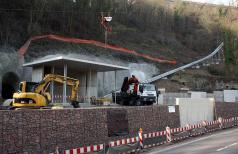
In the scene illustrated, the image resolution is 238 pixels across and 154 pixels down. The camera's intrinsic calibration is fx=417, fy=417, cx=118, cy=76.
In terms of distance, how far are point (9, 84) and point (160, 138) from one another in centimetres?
2685

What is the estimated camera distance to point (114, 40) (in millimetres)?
78375

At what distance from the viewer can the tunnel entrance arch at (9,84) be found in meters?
44.1

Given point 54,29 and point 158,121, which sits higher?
point 54,29

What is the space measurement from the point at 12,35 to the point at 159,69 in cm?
2578

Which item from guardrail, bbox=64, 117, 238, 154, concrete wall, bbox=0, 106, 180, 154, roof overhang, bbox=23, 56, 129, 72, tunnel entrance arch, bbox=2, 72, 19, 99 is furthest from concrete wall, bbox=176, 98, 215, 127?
tunnel entrance arch, bbox=2, 72, 19, 99

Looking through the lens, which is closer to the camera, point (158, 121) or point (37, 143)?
point (37, 143)

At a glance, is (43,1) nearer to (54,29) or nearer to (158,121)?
(54,29)

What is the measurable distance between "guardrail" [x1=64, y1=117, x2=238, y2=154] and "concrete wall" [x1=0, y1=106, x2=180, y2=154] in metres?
1.21

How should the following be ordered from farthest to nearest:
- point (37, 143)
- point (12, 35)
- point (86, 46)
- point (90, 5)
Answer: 1. point (90, 5)
2. point (86, 46)
3. point (12, 35)
4. point (37, 143)

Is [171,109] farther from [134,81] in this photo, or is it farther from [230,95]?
[230,95]

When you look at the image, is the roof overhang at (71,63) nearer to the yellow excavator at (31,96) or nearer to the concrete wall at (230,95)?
the yellow excavator at (31,96)

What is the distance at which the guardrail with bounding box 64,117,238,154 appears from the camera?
656 inches

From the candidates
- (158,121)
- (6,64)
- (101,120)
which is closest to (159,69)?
(6,64)

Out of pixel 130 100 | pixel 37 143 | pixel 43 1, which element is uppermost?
pixel 43 1
